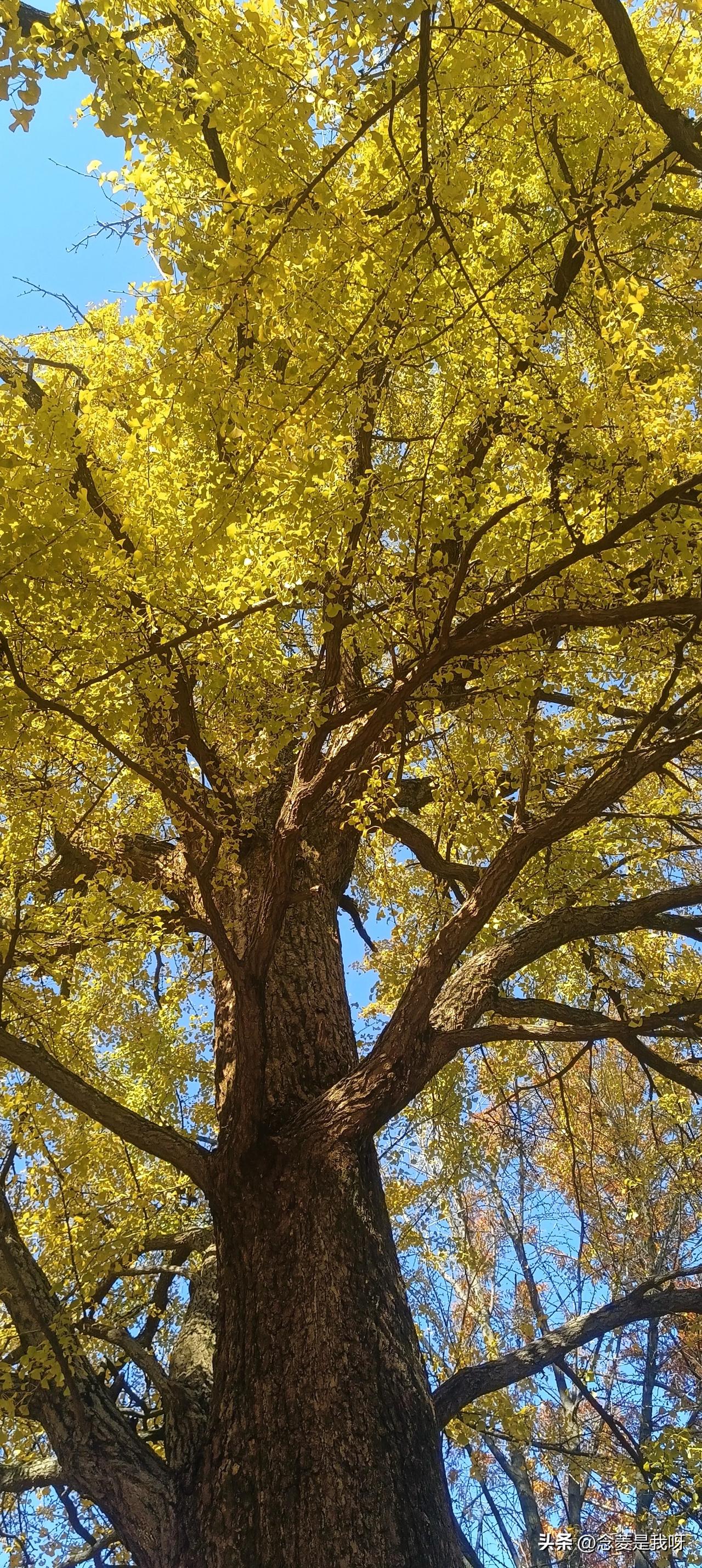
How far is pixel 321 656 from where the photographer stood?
12.1 ft

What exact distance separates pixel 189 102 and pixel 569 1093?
8.26m

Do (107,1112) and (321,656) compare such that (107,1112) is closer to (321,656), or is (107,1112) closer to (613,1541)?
(321,656)

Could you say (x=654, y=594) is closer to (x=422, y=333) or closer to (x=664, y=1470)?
(x=422, y=333)

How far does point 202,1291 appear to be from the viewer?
165 inches

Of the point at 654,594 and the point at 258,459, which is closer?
the point at 258,459

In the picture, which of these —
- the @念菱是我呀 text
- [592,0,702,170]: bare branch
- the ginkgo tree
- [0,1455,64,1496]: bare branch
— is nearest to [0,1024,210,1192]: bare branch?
the ginkgo tree

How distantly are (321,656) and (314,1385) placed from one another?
2567mm

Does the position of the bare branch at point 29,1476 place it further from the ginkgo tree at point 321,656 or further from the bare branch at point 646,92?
the bare branch at point 646,92

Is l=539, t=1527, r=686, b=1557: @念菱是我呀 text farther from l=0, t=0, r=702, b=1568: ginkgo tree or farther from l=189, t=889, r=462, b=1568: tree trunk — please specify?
l=189, t=889, r=462, b=1568: tree trunk

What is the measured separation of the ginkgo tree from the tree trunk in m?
0.01

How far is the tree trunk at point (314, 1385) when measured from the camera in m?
2.58

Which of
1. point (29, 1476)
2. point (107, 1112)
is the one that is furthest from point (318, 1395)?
point (29, 1476)

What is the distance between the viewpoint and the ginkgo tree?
2484 mm

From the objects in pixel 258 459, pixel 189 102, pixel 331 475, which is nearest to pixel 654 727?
pixel 331 475
